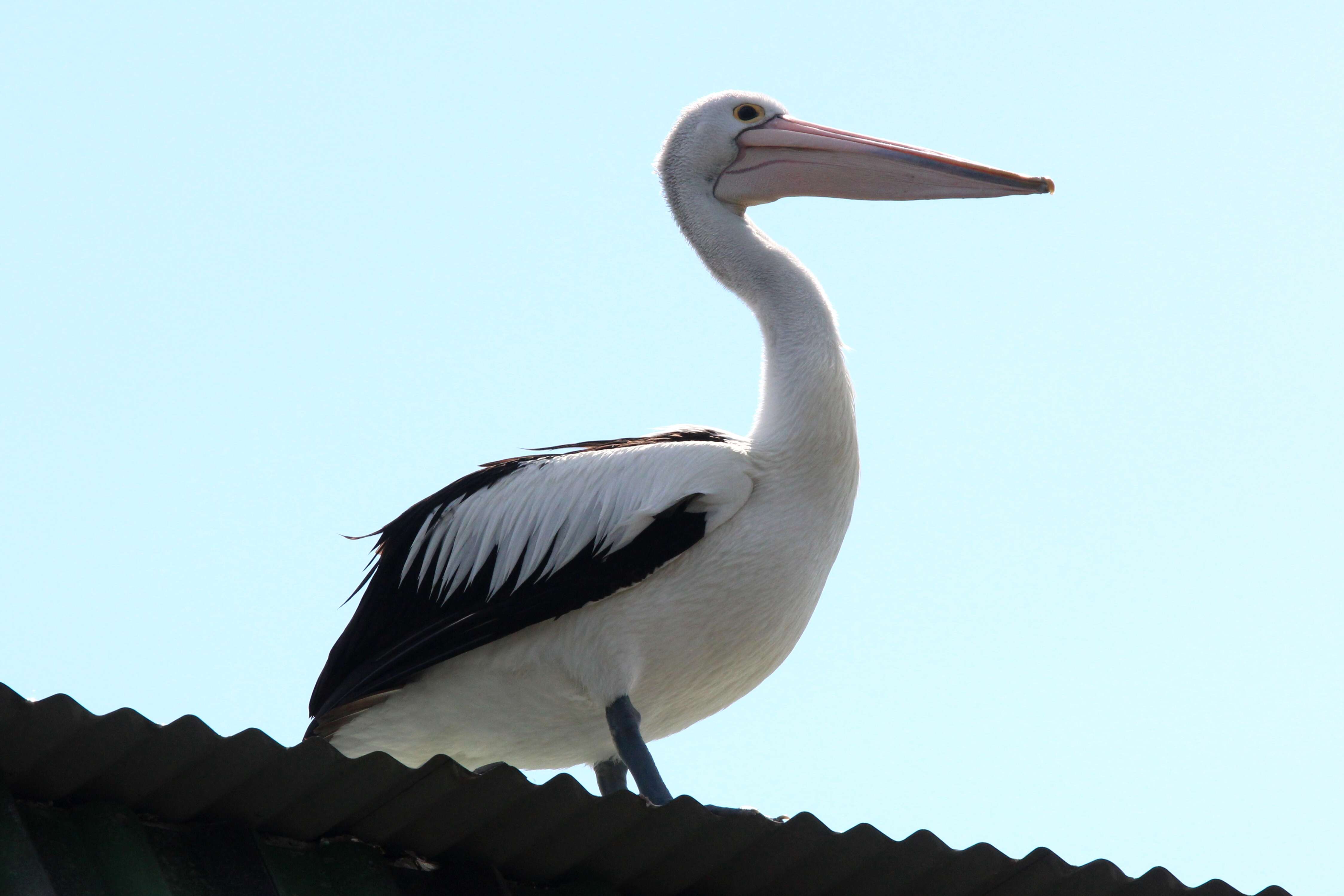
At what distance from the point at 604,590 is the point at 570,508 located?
39 cm

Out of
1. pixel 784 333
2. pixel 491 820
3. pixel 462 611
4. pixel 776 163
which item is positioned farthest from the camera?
pixel 776 163

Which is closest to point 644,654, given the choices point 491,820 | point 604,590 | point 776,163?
point 604,590

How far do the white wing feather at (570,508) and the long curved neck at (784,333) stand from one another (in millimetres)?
220

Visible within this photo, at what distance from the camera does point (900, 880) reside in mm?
3830

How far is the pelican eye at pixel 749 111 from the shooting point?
7215 mm

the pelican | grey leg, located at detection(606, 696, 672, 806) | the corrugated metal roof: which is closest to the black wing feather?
the pelican

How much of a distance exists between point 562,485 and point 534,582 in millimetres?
426

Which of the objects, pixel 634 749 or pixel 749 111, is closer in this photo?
pixel 634 749

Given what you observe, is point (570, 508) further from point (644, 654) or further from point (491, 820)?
point (491, 820)

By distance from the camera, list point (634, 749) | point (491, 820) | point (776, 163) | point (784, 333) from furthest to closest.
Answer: point (776, 163) → point (784, 333) → point (634, 749) → point (491, 820)

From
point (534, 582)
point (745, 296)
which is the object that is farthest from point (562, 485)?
point (745, 296)

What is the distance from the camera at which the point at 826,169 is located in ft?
23.4

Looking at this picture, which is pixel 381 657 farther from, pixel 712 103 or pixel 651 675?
pixel 712 103

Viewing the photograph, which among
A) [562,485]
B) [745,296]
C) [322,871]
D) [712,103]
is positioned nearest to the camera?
[322,871]
